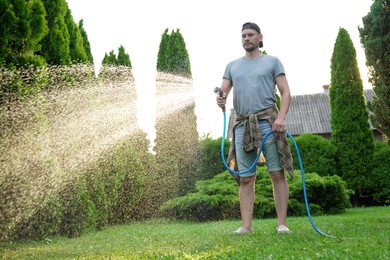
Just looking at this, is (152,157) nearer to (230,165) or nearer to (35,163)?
(35,163)

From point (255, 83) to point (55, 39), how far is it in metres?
4.11

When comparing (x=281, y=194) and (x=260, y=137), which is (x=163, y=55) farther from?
(x=281, y=194)

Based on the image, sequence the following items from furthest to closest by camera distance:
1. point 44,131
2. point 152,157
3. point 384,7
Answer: point 152,157
point 384,7
point 44,131

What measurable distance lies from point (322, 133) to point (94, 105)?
58.1 feet

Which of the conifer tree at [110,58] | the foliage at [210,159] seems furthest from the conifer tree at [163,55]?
the foliage at [210,159]

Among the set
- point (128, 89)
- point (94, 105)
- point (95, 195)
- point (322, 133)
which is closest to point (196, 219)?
point (95, 195)

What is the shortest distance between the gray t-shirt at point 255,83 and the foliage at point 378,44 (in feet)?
10.1

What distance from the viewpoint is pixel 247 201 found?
4855 millimetres

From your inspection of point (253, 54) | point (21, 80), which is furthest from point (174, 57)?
point (253, 54)

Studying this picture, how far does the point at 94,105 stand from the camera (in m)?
8.68

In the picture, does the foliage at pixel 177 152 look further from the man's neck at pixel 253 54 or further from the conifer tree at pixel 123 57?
the man's neck at pixel 253 54

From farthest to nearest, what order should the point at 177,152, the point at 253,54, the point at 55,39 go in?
the point at 177,152, the point at 55,39, the point at 253,54

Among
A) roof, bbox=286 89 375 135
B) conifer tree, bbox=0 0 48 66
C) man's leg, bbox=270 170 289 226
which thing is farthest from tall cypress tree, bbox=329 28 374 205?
conifer tree, bbox=0 0 48 66

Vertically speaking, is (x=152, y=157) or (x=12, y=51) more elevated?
(x=12, y=51)
